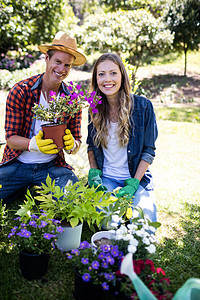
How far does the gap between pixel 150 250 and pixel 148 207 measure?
80 centimetres

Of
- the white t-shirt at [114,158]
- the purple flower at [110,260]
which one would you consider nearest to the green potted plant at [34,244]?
the purple flower at [110,260]

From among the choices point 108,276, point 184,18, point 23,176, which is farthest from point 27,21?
point 108,276

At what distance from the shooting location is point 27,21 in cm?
1095

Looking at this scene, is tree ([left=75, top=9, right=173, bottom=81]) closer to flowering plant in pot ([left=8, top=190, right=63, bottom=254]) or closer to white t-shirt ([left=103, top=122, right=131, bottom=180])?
white t-shirt ([left=103, top=122, right=131, bottom=180])

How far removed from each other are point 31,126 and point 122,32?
8.12 meters

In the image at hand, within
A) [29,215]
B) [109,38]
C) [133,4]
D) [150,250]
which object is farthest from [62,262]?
[133,4]

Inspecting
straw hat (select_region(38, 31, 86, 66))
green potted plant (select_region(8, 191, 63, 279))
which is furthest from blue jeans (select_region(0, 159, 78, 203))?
straw hat (select_region(38, 31, 86, 66))

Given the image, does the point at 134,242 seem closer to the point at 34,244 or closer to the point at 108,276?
the point at 108,276

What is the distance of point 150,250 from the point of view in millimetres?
1384

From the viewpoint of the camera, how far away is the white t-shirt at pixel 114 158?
7.97 feet

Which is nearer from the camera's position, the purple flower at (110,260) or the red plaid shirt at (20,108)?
the purple flower at (110,260)

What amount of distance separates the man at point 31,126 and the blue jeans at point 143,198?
35cm

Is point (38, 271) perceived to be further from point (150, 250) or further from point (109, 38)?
point (109, 38)

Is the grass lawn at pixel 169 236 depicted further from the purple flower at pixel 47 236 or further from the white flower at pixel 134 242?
the white flower at pixel 134 242
